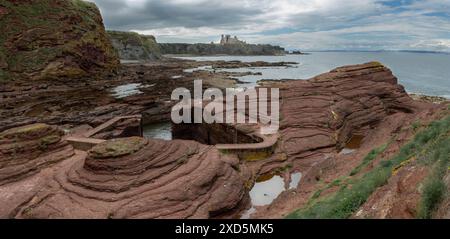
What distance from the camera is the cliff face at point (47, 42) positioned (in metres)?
51.3

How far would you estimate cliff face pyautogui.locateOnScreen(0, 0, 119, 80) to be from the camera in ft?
168

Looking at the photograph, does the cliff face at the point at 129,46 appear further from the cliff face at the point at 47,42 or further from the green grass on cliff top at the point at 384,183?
the green grass on cliff top at the point at 384,183

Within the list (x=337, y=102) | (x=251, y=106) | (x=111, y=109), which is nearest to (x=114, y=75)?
(x=111, y=109)

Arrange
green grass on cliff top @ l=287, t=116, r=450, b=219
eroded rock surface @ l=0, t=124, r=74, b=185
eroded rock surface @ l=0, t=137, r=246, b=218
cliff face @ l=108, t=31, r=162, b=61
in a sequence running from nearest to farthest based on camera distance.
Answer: green grass on cliff top @ l=287, t=116, r=450, b=219 < eroded rock surface @ l=0, t=137, r=246, b=218 < eroded rock surface @ l=0, t=124, r=74, b=185 < cliff face @ l=108, t=31, r=162, b=61

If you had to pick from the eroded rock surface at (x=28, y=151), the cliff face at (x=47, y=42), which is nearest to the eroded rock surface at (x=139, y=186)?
the eroded rock surface at (x=28, y=151)

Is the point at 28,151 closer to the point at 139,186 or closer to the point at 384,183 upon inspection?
the point at 139,186

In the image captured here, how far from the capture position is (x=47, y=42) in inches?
2153

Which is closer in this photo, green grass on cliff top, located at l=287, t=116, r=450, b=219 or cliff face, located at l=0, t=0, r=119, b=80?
green grass on cliff top, located at l=287, t=116, r=450, b=219

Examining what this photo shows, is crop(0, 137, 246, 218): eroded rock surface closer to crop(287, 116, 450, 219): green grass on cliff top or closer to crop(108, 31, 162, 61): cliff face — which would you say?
crop(287, 116, 450, 219): green grass on cliff top

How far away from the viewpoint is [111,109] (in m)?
37.2

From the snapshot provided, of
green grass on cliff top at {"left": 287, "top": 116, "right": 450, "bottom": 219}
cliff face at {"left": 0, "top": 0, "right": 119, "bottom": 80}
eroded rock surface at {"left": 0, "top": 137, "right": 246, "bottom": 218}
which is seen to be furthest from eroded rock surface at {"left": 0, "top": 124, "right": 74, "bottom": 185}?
cliff face at {"left": 0, "top": 0, "right": 119, "bottom": 80}

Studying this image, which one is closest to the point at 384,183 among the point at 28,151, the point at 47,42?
the point at 28,151

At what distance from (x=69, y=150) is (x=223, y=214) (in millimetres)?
10063
